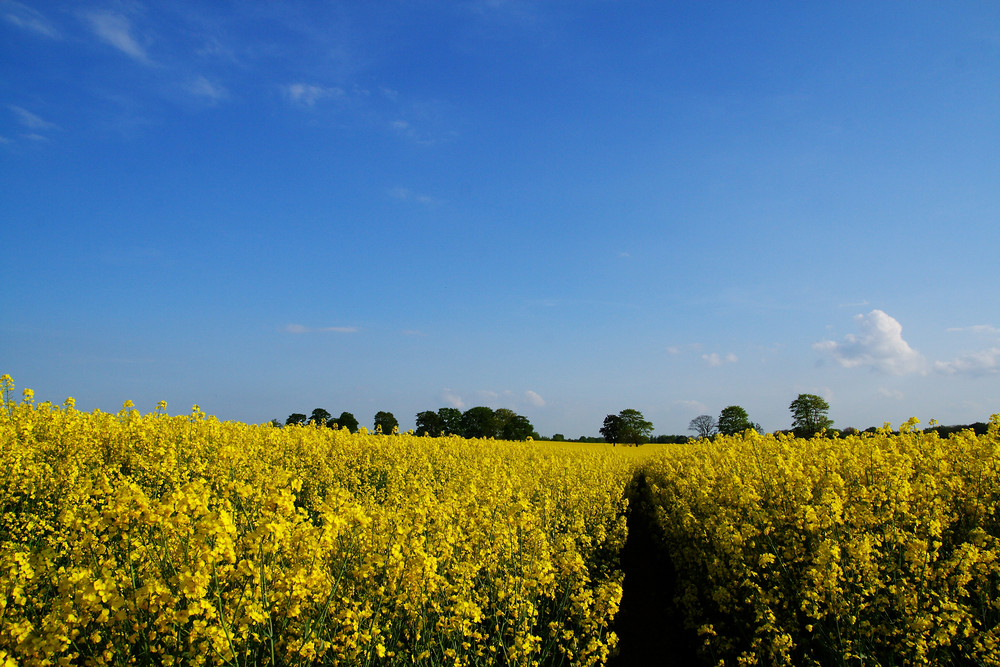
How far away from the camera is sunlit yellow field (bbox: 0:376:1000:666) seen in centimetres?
327

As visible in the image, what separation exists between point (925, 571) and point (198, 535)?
5.78 metres

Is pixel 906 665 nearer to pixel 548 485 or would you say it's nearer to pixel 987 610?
pixel 987 610

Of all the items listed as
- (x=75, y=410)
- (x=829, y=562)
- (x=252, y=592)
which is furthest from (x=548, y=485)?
(x=75, y=410)

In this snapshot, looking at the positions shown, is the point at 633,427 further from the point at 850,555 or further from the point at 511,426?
the point at 850,555

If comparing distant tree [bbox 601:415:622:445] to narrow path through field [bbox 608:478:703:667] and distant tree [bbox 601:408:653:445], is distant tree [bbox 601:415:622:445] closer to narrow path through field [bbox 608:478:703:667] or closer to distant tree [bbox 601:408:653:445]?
distant tree [bbox 601:408:653:445]

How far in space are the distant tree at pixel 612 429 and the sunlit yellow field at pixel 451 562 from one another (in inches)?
1925

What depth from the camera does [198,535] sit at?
314 cm

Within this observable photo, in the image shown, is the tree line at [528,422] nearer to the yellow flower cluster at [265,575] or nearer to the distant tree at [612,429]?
the distant tree at [612,429]

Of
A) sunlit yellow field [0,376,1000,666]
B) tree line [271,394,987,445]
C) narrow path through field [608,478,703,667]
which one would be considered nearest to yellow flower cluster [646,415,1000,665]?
sunlit yellow field [0,376,1000,666]

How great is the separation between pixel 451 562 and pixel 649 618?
5.04 m

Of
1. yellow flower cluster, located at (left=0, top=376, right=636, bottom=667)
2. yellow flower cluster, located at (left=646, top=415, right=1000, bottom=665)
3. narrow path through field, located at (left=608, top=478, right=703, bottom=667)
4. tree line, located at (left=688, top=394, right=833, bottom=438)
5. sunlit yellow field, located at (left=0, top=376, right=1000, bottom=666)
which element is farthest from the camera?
tree line, located at (left=688, top=394, right=833, bottom=438)

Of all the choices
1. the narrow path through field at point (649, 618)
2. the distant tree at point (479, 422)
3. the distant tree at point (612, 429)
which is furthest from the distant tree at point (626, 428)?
the narrow path through field at point (649, 618)

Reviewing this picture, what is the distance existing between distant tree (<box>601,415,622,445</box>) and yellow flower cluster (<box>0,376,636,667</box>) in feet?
169

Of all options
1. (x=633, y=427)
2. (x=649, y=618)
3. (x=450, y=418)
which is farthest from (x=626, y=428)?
(x=649, y=618)
